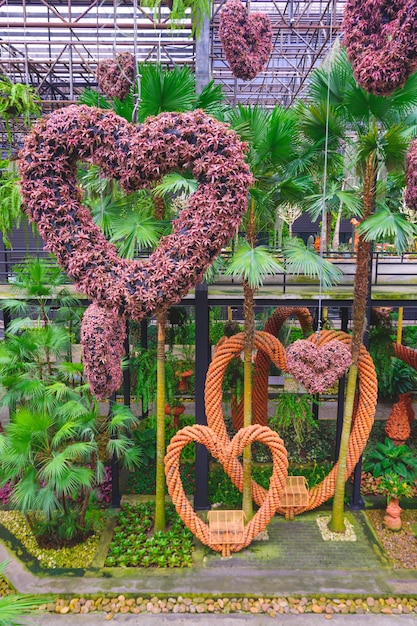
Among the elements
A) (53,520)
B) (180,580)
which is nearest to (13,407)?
(53,520)

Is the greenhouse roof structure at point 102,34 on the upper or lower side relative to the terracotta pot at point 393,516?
upper

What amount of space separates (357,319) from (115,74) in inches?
176

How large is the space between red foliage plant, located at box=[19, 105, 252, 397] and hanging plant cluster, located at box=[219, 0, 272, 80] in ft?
10.0

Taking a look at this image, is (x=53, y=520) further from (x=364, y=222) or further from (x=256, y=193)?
(x=364, y=222)

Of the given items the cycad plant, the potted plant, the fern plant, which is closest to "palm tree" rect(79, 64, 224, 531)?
the cycad plant

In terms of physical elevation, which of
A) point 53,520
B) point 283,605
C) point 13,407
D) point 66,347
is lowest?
point 283,605

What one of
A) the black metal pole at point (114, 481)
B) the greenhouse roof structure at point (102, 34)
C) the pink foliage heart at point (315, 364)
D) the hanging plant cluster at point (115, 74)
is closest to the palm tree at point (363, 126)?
the pink foliage heart at point (315, 364)

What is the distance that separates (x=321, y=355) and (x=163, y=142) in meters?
3.41

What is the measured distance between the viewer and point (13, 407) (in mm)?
7527

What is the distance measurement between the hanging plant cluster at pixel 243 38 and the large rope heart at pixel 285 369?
360cm

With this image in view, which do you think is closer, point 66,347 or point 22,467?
point 22,467

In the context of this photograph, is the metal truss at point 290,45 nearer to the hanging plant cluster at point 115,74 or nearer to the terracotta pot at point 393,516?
the hanging plant cluster at point 115,74

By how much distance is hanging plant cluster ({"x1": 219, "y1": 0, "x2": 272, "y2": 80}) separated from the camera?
560cm

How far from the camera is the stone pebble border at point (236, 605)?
6000mm
